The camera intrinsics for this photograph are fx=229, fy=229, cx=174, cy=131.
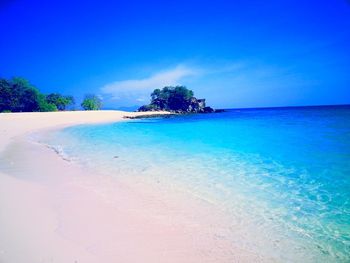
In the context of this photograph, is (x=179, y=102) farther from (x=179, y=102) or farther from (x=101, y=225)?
(x=101, y=225)

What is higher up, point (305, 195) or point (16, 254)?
point (16, 254)

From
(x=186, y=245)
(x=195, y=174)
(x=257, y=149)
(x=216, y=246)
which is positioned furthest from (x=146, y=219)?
(x=257, y=149)

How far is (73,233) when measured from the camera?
358cm

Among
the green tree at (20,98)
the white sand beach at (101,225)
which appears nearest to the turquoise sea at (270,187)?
the white sand beach at (101,225)

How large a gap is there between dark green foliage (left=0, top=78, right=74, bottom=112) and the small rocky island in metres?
32.9

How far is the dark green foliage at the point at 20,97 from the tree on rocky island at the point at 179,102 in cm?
3311

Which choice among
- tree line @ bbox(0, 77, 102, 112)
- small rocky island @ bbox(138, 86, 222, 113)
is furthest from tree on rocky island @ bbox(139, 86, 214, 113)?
tree line @ bbox(0, 77, 102, 112)

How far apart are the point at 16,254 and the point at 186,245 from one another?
2254 mm

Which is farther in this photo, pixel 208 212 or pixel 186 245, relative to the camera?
pixel 208 212

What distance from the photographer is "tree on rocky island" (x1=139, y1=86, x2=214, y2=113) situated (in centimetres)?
8469

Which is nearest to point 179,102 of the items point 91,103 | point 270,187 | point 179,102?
point 179,102

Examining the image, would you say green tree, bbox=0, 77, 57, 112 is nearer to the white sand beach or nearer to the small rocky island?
the small rocky island

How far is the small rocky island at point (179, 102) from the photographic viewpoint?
84688mm

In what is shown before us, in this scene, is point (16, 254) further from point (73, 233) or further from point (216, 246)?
point (216, 246)
